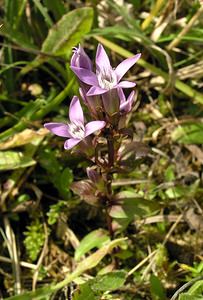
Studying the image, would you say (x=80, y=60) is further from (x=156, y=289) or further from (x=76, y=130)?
(x=156, y=289)

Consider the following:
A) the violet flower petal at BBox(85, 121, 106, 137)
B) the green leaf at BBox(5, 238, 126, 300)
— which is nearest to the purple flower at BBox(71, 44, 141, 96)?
the violet flower petal at BBox(85, 121, 106, 137)

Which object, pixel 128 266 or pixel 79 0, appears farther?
pixel 79 0

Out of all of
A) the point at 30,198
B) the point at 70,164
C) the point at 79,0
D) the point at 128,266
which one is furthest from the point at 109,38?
the point at 128,266

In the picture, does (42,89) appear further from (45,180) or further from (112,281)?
(112,281)

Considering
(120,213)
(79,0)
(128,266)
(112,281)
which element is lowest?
(128,266)

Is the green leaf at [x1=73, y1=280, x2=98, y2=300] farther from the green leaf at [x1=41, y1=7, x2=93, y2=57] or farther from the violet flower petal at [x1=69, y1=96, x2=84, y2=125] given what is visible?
the green leaf at [x1=41, y1=7, x2=93, y2=57]

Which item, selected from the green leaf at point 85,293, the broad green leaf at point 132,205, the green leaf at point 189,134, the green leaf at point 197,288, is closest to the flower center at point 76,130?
the broad green leaf at point 132,205

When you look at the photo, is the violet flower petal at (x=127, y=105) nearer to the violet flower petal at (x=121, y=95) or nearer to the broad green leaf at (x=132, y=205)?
the violet flower petal at (x=121, y=95)
